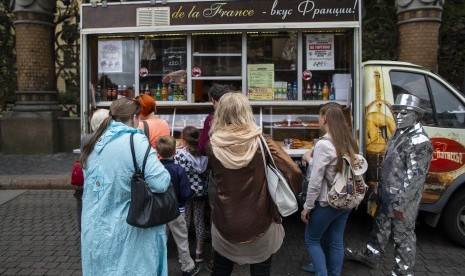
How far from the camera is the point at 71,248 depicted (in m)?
5.24

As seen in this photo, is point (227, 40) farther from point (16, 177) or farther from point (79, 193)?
point (16, 177)

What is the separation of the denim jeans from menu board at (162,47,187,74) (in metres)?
3.71

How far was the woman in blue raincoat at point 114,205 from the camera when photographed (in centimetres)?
266

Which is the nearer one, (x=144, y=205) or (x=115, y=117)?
(x=144, y=205)

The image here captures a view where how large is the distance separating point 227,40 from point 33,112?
21.1 ft

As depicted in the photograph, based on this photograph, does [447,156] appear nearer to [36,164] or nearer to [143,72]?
[143,72]

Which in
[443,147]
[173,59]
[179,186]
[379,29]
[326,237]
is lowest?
[326,237]

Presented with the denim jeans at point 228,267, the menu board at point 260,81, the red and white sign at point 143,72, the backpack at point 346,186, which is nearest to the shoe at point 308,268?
the backpack at point 346,186

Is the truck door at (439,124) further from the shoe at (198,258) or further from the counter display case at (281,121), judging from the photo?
the shoe at (198,258)

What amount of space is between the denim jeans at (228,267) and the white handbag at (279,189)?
0.36 meters

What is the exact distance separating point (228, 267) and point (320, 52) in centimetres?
384

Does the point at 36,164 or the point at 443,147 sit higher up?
the point at 443,147

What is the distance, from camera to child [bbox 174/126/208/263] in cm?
454

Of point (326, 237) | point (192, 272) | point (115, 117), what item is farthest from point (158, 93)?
point (115, 117)
